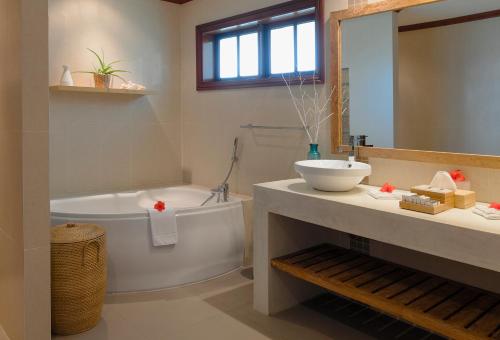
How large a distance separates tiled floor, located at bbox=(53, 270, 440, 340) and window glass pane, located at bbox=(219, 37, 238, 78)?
6.45 feet

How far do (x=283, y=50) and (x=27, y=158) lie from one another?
2.20m

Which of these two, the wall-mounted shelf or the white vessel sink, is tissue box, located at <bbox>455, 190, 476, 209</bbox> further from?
the wall-mounted shelf

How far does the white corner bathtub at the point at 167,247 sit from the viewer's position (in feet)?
9.75

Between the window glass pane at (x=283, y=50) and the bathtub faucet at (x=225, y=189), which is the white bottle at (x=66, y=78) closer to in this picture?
the bathtub faucet at (x=225, y=189)

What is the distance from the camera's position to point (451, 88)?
7.88 ft

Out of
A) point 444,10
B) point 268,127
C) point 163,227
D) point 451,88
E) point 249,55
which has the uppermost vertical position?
point 249,55

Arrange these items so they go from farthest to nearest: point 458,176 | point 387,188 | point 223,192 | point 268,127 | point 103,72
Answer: point 103,72 → point 223,192 → point 268,127 → point 387,188 → point 458,176

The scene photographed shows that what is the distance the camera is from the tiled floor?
245 cm

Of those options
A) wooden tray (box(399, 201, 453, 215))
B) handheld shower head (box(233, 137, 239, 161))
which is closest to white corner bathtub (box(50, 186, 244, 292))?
handheld shower head (box(233, 137, 239, 161))

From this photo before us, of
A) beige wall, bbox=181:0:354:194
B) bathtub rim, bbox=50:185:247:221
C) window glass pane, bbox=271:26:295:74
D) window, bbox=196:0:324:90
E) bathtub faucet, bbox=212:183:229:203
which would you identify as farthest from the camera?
bathtub faucet, bbox=212:183:229:203

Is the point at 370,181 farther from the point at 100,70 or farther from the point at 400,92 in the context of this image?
the point at 100,70

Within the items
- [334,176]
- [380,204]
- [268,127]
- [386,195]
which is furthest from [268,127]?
[380,204]

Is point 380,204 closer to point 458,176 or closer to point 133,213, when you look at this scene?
point 458,176

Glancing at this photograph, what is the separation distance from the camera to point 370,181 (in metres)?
2.78
